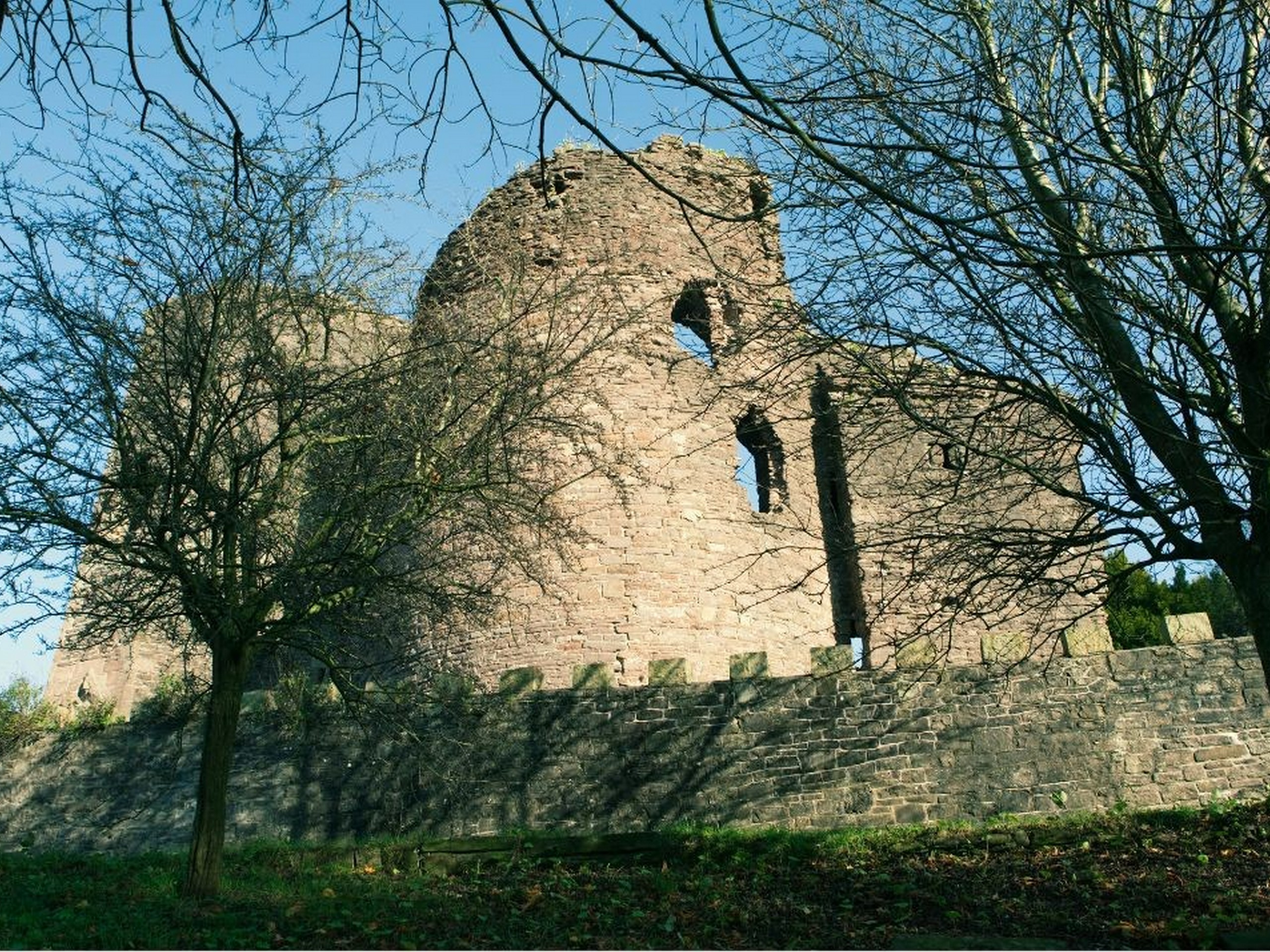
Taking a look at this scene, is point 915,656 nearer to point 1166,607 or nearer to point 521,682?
point 521,682

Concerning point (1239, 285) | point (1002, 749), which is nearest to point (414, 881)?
point (1002, 749)

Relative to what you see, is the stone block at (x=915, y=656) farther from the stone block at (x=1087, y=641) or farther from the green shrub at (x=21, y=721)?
the green shrub at (x=21, y=721)

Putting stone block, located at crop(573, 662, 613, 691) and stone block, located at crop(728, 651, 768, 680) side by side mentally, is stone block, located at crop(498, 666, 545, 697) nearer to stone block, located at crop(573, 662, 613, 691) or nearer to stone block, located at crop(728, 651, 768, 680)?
stone block, located at crop(573, 662, 613, 691)

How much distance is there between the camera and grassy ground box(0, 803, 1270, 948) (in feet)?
17.4

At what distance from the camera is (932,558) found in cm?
648

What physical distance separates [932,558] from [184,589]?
4487 millimetres

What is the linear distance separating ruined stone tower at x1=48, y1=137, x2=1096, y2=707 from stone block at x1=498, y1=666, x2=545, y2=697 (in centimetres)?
33

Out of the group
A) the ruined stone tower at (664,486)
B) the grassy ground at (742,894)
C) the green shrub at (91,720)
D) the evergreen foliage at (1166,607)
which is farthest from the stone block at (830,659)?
the evergreen foliage at (1166,607)

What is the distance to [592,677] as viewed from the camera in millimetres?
9188

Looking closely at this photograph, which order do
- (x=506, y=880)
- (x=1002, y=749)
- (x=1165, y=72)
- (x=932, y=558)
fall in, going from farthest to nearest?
1. (x=1002, y=749)
2. (x=506, y=880)
3. (x=932, y=558)
4. (x=1165, y=72)

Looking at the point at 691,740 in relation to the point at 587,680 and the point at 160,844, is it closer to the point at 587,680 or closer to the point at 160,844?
the point at 587,680

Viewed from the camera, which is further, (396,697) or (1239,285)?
(396,697)

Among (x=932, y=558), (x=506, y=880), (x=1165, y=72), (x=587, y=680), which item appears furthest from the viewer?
(x=587, y=680)

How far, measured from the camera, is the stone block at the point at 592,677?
9125mm
